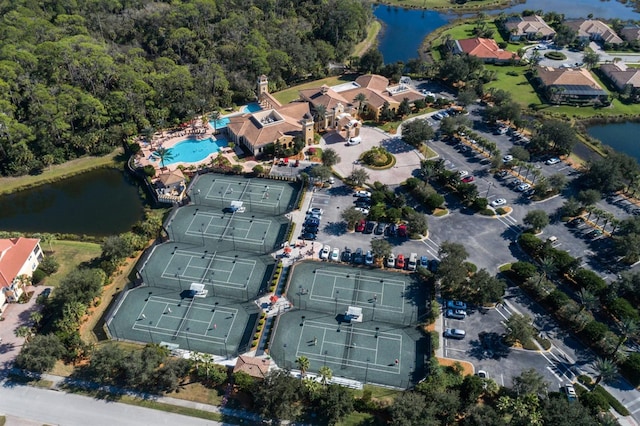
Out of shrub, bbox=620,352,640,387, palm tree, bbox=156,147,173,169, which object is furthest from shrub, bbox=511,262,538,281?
palm tree, bbox=156,147,173,169

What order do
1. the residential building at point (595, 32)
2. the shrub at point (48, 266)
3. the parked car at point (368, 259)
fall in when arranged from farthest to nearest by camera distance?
the residential building at point (595, 32)
the parked car at point (368, 259)
the shrub at point (48, 266)

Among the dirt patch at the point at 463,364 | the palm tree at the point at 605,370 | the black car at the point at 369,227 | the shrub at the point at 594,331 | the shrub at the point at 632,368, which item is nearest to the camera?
the palm tree at the point at 605,370

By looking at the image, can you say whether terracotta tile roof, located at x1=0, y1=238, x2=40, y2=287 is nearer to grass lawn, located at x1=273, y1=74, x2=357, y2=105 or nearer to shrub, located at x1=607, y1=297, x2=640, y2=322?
grass lawn, located at x1=273, y1=74, x2=357, y2=105

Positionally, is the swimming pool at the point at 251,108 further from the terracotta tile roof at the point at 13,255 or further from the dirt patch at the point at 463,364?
the dirt patch at the point at 463,364

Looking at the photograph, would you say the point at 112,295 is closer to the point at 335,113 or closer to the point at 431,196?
the point at 431,196

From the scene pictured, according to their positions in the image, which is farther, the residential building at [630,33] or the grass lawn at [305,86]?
the residential building at [630,33]

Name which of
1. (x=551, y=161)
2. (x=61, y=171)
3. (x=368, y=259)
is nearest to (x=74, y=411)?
(x=368, y=259)

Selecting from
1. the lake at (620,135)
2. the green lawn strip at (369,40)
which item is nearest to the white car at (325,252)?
the lake at (620,135)
